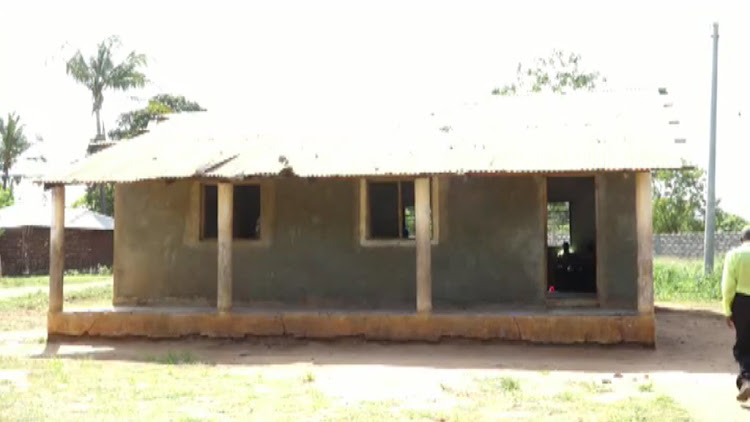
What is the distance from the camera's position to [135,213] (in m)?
12.8

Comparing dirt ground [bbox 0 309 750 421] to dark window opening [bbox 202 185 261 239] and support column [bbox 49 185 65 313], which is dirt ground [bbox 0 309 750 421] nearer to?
support column [bbox 49 185 65 313]

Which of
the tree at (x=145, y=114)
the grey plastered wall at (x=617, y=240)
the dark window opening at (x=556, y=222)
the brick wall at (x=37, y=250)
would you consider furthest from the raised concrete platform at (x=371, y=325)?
the tree at (x=145, y=114)

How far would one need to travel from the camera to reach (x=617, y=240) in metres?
11.1

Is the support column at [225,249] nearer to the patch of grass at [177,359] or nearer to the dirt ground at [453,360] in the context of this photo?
the dirt ground at [453,360]

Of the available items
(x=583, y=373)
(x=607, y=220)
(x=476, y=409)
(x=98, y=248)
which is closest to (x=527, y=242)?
(x=607, y=220)

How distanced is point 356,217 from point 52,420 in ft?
21.3

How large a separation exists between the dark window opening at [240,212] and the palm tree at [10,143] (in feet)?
122

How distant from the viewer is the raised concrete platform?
9781 mm

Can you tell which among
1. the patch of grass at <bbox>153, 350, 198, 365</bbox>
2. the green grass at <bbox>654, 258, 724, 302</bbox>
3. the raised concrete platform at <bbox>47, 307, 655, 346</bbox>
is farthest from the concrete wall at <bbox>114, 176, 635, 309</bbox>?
the green grass at <bbox>654, 258, 724, 302</bbox>

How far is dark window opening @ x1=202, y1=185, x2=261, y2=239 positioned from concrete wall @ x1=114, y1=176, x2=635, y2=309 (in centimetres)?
37

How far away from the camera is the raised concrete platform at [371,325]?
978cm

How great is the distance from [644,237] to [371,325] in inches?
146

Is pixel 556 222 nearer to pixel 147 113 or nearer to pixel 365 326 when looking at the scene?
pixel 147 113

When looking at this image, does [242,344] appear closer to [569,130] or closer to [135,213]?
[135,213]
